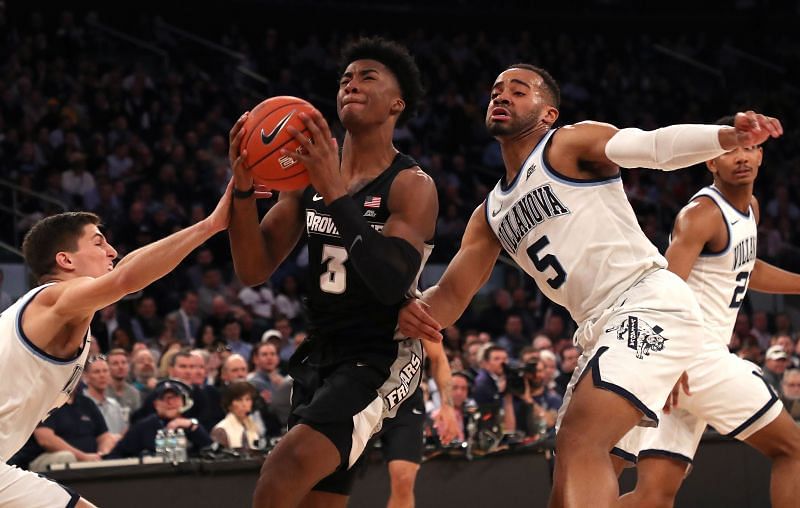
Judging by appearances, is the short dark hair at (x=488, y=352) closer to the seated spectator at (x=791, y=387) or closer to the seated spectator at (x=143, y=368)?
the seated spectator at (x=791, y=387)

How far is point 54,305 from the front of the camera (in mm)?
4414

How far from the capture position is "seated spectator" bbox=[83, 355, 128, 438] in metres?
8.83

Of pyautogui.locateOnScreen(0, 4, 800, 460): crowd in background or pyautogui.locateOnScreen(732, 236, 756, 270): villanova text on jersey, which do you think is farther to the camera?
pyautogui.locateOnScreen(0, 4, 800, 460): crowd in background

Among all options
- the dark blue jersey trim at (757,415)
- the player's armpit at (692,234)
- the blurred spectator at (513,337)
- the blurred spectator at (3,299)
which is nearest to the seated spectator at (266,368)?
the blurred spectator at (3,299)

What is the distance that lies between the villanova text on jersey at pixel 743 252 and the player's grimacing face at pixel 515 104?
5.41 ft

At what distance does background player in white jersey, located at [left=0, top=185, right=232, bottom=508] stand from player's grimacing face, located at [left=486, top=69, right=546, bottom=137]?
1.23m

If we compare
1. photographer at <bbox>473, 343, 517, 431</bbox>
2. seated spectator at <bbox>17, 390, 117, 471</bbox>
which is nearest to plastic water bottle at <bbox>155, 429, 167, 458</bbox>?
seated spectator at <bbox>17, 390, 117, 471</bbox>

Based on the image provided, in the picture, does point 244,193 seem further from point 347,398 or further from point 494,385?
point 494,385

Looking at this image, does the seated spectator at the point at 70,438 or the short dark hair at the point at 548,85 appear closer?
the short dark hair at the point at 548,85

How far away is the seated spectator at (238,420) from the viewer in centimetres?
840

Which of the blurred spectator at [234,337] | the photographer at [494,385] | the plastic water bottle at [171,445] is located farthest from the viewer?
the blurred spectator at [234,337]

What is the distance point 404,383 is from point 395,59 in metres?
1.31

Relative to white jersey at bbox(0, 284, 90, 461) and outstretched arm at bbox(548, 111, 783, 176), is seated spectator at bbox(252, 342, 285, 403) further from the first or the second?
outstretched arm at bbox(548, 111, 783, 176)

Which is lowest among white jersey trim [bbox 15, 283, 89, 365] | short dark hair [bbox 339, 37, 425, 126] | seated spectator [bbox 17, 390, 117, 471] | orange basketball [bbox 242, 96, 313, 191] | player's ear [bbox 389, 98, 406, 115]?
seated spectator [bbox 17, 390, 117, 471]
